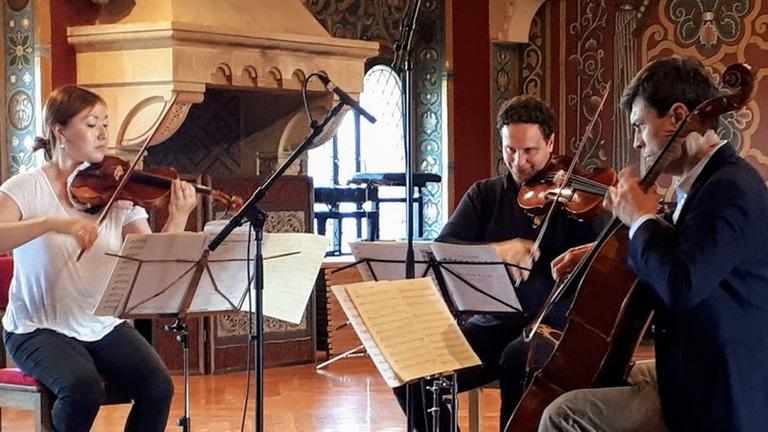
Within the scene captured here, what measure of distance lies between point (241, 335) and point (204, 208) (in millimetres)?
683

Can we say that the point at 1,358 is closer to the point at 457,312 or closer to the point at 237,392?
the point at 457,312

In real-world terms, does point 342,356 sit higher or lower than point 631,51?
lower

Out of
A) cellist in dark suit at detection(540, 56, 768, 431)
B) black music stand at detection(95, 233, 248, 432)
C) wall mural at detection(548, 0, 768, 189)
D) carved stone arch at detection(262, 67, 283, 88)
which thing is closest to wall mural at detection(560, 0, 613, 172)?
wall mural at detection(548, 0, 768, 189)

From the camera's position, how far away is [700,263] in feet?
7.77

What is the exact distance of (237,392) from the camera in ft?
17.3

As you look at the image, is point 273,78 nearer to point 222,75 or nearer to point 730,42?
point 222,75

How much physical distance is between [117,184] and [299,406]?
187 cm

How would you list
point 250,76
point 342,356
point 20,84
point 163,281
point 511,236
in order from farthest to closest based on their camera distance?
point 342,356
point 250,76
point 20,84
point 511,236
point 163,281

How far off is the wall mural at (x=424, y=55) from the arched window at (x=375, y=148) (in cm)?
18

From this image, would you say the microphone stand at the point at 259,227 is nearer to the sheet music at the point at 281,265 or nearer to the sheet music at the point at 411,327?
the sheet music at the point at 281,265

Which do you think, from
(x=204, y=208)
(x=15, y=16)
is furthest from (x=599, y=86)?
(x=15, y=16)

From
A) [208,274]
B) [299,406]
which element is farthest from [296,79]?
[208,274]

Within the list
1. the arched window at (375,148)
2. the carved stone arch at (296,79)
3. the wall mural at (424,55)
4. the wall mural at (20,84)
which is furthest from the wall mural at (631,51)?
the wall mural at (20,84)

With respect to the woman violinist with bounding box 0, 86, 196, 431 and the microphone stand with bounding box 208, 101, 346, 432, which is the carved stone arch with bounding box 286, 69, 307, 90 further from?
the microphone stand with bounding box 208, 101, 346, 432
